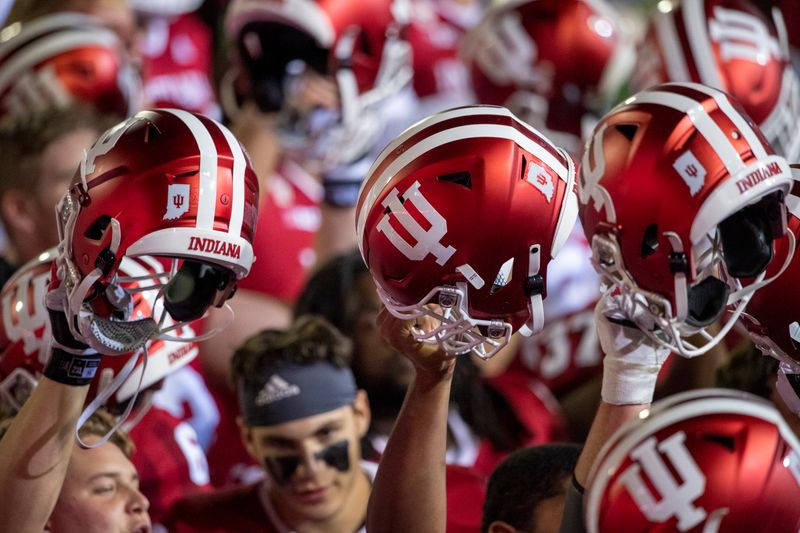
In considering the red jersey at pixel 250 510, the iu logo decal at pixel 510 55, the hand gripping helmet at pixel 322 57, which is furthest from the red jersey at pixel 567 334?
the red jersey at pixel 250 510

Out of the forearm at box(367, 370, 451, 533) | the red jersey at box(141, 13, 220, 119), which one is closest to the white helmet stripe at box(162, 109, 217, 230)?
the forearm at box(367, 370, 451, 533)

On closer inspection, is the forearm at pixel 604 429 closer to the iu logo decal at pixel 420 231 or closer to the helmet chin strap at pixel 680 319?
the helmet chin strap at pixel 680 319

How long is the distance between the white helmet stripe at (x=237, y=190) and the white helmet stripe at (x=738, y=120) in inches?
28.9

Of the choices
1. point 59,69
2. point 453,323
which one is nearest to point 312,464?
point 453,323

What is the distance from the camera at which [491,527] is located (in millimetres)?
2703

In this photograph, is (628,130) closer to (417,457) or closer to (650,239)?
(650,239)

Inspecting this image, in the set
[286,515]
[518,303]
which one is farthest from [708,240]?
[286,515]

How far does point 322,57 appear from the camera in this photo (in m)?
3.81

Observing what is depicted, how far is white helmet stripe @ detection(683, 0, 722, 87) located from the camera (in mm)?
3297

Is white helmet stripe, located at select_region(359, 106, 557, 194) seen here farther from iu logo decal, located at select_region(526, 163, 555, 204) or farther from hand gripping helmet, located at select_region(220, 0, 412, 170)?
hand gripping helmet, located at select_region(220, 0, 412, 170)

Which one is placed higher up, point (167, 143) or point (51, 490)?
point (167, 143)

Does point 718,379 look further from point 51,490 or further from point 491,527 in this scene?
point 51,490

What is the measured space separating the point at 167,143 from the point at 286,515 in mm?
1142

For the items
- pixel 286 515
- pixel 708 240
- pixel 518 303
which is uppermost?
pixel 708 240
